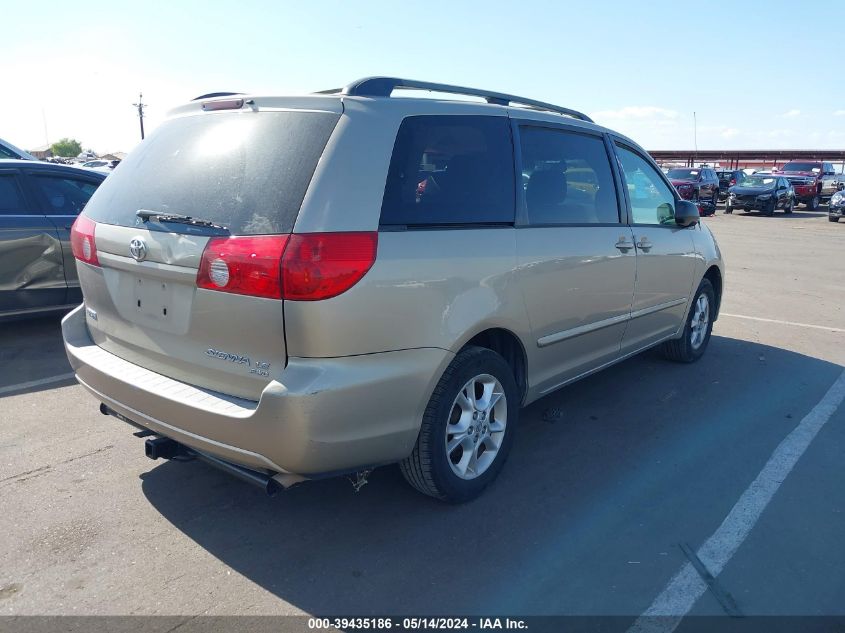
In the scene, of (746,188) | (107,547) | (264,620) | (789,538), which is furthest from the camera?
(746,188)

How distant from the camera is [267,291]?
104 inches

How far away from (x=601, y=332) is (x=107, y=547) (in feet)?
9.94

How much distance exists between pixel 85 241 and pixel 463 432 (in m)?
2.11

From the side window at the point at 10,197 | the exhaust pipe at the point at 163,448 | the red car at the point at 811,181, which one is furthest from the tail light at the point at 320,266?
the red car at the point at 811,181

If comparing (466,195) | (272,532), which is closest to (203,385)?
(272,532)

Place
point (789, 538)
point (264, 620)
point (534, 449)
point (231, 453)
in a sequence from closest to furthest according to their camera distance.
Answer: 1. point (264, 620)
2. point (231, 453)
3. point (789, 538)
4. point (534, 449)

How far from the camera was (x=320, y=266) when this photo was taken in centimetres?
264

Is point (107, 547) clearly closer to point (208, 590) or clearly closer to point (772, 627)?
point (208, 590)

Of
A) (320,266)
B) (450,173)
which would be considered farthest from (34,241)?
(320,266)

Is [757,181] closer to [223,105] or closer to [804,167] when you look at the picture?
[804,167]

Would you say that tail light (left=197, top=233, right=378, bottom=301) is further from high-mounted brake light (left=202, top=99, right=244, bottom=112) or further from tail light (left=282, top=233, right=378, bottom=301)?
high-mounted brake light (left=202, top=99, right=244, bottom=112)

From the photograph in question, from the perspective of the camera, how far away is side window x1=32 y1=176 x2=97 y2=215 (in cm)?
632

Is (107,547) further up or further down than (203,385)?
further down

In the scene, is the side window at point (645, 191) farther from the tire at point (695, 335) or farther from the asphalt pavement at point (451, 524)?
the asphalt pavement at point (451, 524)
